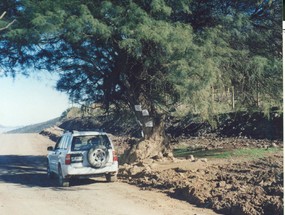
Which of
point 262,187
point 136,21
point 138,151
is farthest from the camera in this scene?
→ point 138,151

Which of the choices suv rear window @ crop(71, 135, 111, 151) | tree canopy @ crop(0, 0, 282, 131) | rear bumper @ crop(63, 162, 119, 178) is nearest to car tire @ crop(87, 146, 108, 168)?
rear bumper @ crop(63, 162, 119, 178)

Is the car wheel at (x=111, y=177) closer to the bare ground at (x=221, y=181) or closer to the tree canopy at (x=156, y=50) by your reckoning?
the bare ground at (x=221, y=181)

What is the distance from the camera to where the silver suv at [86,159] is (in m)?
13.2

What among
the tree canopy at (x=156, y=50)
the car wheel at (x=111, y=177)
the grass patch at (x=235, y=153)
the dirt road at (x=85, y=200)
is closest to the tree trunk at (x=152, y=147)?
the tree canopy at (x=156, y=50)

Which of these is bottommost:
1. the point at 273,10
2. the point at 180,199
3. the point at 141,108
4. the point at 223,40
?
the point at 180,199

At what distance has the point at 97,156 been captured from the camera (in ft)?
43.4

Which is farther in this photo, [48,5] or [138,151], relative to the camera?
[138,151]

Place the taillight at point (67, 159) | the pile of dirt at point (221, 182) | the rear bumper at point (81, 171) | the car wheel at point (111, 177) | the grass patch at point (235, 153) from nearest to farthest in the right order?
the pile of dirt at point (221, 182) < the rear bumper at point (81, 171) < the taillight at point (67, 159) < the car wheel at point (111, 177) < the grass patch at point (235, 153)

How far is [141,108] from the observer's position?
17.7 metres

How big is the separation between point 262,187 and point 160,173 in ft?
14.6

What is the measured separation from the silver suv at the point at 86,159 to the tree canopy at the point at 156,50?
3141mm

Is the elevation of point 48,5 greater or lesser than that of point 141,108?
greater

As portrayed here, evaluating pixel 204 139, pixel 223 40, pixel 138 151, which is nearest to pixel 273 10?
pixel 223 40

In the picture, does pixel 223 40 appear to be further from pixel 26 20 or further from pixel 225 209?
pixel 225 209
